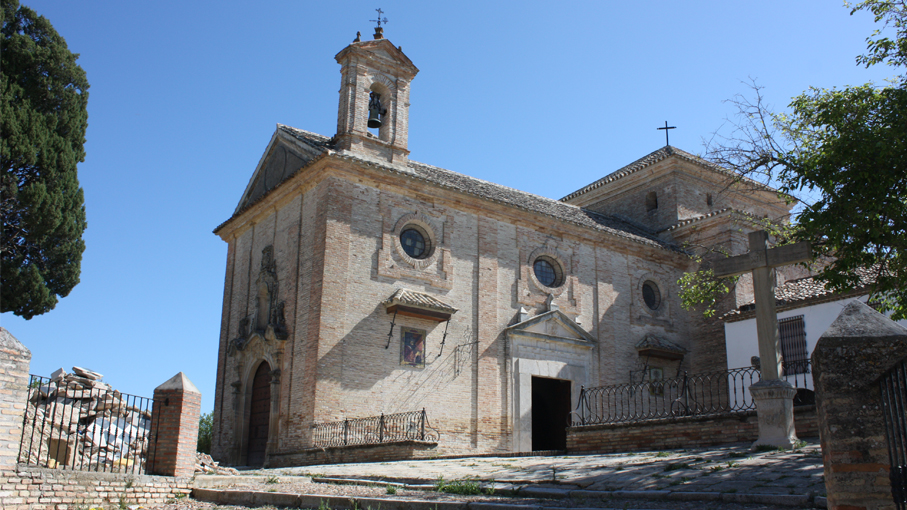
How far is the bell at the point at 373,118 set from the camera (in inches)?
763

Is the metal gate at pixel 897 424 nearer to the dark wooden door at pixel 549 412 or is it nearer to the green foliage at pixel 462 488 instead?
the green foliage at pixel 462 488

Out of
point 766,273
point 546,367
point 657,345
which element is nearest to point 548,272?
point 546,367

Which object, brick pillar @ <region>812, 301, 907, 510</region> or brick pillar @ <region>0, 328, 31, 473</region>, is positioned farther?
brick pillar @ <region>0, 328, 31, 473</region>

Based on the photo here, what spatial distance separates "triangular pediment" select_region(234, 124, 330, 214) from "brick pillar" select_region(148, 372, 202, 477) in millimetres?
9553

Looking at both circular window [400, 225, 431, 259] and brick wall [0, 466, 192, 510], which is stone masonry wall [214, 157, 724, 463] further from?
brick wall [0, 466, 192, 510]

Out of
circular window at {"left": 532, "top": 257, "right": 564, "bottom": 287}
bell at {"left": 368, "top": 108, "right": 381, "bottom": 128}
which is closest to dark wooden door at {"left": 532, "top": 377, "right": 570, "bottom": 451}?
circular window at {"left": 532, "top": 257, "right": 564, "bottom": 287}

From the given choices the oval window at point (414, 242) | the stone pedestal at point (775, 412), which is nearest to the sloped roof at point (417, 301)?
the oval window at point (414, 242)

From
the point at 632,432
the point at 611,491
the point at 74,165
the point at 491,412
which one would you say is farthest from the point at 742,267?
the point at 74,165

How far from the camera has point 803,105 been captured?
36.0 feet

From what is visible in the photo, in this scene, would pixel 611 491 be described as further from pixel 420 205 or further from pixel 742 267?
pixel 420 205

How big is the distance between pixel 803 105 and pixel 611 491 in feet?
23.7

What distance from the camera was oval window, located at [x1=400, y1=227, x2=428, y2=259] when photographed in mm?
18719

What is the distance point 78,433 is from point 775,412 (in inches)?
371

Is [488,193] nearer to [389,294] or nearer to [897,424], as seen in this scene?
[389,294]
